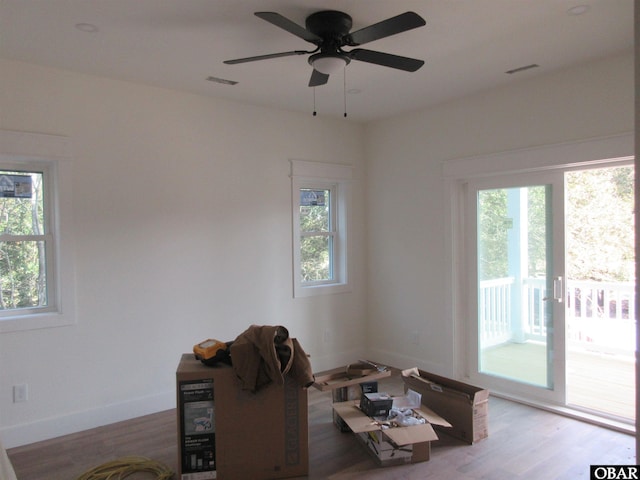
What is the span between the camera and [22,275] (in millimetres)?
3389

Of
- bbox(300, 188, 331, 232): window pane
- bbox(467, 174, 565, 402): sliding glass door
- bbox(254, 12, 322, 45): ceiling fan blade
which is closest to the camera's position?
bbox(254, 12, 322, 45): ceiling fan blade

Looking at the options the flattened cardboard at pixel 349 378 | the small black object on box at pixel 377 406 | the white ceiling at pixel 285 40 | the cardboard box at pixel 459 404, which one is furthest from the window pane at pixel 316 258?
the small black object on box at pixel 377 406

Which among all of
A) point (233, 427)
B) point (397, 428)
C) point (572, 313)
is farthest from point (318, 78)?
point (572, 313)

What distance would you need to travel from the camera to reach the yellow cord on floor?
279 centimetres

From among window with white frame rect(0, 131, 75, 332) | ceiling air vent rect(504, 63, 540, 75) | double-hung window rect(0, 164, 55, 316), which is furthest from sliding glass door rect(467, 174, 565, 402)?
double-hung window rect(0, 164, 55, 316)

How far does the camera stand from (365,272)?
5.34m

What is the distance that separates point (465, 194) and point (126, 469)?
365 centimetres

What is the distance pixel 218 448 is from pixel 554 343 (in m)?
2.86

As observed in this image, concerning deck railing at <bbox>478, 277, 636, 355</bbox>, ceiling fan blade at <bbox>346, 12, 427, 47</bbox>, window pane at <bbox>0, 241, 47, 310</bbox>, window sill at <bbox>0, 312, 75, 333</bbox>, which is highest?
ceiling fan blade at <bbox>346, 12, 427, 47</bbox>

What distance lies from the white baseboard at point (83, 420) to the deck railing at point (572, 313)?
3.03 metres

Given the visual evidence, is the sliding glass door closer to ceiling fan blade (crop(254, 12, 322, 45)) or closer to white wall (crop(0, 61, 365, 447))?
white wall (crop(0, 61, 365, 447))

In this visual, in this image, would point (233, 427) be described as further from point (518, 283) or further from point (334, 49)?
point (518, 283)

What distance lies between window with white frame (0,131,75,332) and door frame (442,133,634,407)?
11.0ft

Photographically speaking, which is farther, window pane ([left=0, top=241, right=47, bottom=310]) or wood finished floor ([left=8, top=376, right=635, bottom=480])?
window pane ([left=0, top=241, right=47, bottom=310])
